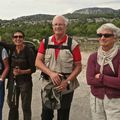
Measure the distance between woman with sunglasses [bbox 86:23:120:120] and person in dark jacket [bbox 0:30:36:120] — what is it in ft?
4.96

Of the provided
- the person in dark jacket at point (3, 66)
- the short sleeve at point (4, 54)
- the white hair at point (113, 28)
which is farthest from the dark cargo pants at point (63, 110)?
the white hair at point (113, 28)

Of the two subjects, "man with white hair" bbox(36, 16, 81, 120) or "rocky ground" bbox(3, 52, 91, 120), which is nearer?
"man with white hair" bbox(36, 16, 81, 120)

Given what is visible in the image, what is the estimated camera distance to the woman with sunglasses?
4.40 meters

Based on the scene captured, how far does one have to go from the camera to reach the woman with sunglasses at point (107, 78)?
4402 millimetres

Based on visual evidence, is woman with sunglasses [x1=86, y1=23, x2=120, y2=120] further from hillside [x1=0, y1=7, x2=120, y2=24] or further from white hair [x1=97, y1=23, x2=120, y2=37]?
hillside [x1=0, y1=7, x2=120, y2=24]

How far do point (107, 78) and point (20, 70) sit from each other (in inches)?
69.0

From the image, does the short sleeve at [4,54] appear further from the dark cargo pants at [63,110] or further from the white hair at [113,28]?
the white hair at [113,28]

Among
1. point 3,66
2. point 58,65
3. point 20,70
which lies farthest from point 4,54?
point 58,65

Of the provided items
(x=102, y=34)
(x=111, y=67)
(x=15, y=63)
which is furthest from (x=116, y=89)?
(x=15, y=63)

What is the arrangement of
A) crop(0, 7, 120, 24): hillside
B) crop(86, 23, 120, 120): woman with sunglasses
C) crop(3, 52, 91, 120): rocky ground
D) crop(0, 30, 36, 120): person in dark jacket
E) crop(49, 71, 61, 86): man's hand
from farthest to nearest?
crop(0, 7, 120, 24): hillside → crop(3, 52, 91, 120): rocky ground → crop(0, 30, 36, 120): person in dark jacket → crop(49, 71, 61, 86): man's hand → crop(86, 23, 120, 120): woman with sunglasses

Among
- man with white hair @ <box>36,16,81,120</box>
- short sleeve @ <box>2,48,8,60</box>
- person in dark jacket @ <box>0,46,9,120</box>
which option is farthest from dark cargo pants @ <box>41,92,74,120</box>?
short sleeve @ <box>2,48,8,60</box>

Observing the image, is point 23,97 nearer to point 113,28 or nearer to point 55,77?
point 55,77

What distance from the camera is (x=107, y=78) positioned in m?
4.43

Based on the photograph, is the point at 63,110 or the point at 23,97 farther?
the point at 23,97
